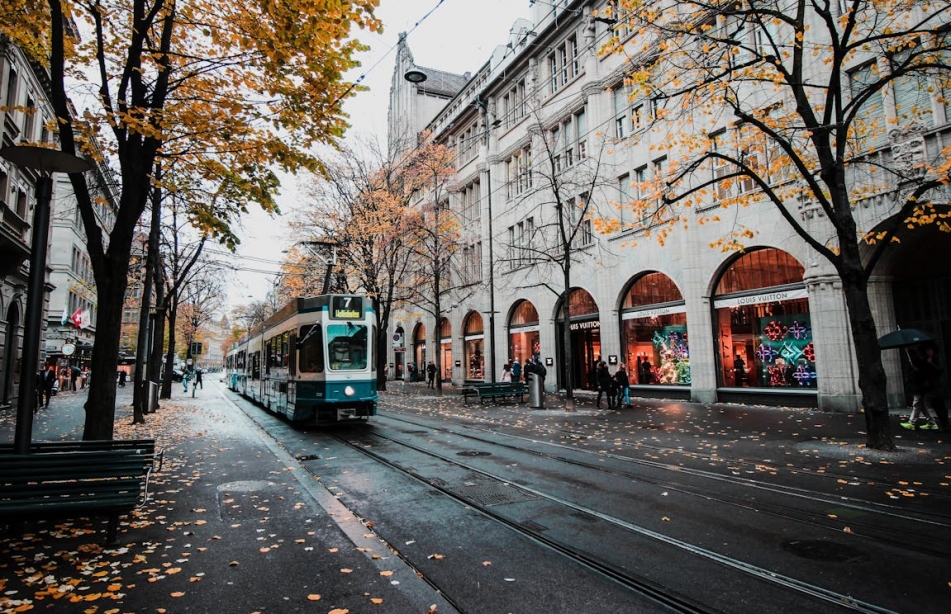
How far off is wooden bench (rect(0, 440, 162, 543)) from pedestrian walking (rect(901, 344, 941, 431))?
14209 millimetres

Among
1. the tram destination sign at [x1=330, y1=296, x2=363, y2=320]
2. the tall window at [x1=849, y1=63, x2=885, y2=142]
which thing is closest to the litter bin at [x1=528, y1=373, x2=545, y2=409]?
the tram destination sign at [x1=330, y1=296, x2=363, y2=320]

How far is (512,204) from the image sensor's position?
1184 inches

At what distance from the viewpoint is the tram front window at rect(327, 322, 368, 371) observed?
13.7 m

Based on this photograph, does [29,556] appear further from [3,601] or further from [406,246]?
[406,246]

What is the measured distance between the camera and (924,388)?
36.8ft

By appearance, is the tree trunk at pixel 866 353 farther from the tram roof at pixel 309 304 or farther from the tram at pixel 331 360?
the tram roof at pixel 309 304

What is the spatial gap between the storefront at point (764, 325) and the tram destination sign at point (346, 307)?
515 inches

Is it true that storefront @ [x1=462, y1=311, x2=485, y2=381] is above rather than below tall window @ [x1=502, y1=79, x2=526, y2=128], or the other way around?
below

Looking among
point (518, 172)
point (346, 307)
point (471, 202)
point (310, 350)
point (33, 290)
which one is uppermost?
Answer: point (471, 202)

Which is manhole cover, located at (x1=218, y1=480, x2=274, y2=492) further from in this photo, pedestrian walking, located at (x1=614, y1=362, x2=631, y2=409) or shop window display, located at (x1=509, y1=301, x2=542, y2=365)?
shop window display, located at (x1=509, y1=301, x2=542, y2=365)

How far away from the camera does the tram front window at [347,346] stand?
1369 centimetres

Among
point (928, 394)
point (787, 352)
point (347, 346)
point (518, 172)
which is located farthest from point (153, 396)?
point (928, 394)

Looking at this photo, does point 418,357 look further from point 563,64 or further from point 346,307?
point 346,307

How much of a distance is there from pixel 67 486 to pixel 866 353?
1217 cm
